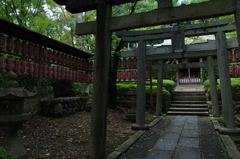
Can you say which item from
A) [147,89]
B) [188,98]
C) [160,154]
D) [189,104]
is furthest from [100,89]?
[188,98]

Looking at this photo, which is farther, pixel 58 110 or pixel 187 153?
pixel 58 110

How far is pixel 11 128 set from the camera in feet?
12.2

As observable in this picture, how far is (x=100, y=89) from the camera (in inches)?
162

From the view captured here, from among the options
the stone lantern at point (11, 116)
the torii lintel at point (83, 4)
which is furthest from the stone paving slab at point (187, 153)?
the torii lintel at point (83, 4)

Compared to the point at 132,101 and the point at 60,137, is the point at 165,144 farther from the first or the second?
the point at 132,101

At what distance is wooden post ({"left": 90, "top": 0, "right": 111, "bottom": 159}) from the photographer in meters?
4.06

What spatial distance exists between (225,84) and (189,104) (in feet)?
25.0

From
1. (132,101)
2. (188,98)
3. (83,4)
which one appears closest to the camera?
(83,4)

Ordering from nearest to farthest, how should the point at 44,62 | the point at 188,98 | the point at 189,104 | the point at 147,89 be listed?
the point at 44,62, the point at 189,104, the point at 147,89, the point at 188,98

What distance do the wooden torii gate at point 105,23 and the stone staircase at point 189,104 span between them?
9.94 m

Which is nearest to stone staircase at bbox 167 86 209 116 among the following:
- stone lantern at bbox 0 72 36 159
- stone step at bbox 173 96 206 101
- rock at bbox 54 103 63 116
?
stone step at bbox 173 96 206 101

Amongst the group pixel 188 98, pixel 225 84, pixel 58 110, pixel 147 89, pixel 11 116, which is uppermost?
pixel 225 84

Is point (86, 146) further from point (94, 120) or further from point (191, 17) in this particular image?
point (191, 17)

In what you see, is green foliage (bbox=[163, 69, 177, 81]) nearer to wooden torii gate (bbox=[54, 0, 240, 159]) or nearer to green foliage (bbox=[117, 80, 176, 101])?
green foliage (bbox=[117, 80, 176, 101])
